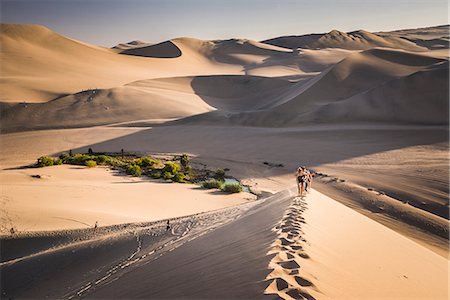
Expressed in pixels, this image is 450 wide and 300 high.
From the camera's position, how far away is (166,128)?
Answer: 107 feet

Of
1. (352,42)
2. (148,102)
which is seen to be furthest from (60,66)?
(352,42)

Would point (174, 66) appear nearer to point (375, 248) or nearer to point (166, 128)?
point (166, 128)

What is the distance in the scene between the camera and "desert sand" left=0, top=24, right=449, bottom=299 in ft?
14.2

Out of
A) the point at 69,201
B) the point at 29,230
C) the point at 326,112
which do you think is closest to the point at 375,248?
the point at 29,230

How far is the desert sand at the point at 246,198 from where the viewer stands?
4328mm

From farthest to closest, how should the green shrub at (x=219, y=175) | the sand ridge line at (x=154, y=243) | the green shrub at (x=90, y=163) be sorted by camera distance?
the green shrub at (x=90, y=163) < the green shrub at (x=219, y=175) < the sand ridge line at (x=154, y=243)

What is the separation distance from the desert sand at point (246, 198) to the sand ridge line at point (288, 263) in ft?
0.07

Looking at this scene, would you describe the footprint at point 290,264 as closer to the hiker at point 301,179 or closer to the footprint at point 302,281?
the footprint at point 302,281

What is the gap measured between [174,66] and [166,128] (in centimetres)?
6243

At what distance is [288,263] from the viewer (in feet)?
12.5

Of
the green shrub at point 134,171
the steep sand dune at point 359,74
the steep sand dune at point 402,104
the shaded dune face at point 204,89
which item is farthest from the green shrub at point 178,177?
the steep sand dune at point 359,74

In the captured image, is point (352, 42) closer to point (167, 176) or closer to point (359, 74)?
point (359, 74)

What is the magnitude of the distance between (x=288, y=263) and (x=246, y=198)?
1024cm

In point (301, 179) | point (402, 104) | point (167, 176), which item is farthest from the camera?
point (402, 104)
